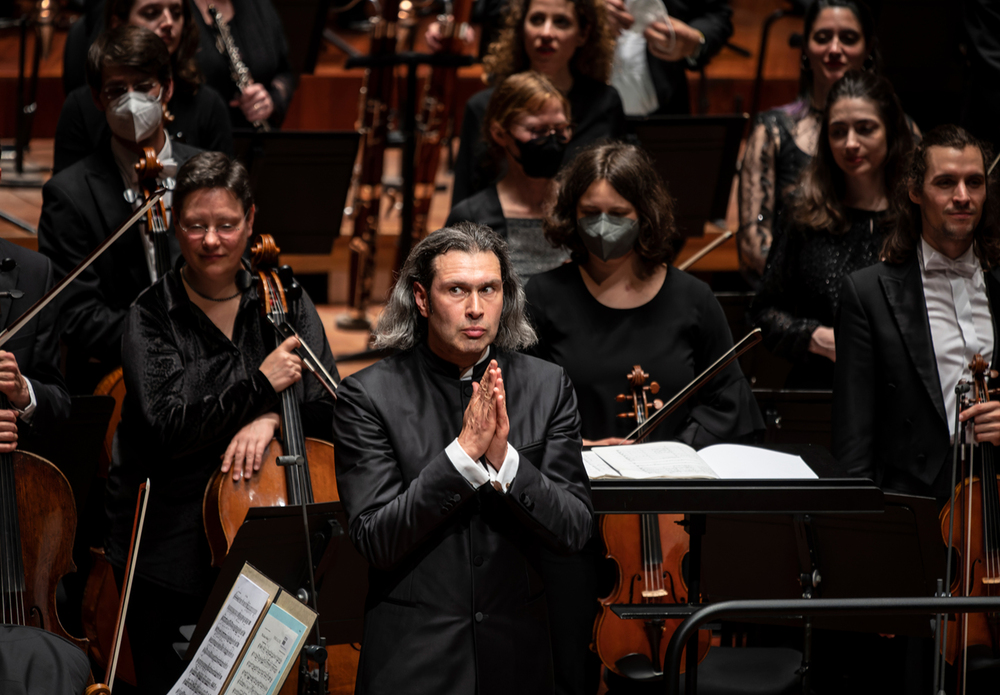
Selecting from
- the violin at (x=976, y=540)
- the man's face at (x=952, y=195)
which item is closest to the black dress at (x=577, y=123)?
the man's face at (x=952, y=195)

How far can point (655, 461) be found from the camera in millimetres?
2102

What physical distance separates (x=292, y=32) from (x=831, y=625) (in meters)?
3.24

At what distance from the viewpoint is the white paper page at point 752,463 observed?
2102 mm

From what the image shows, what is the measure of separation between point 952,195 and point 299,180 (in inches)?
71.0

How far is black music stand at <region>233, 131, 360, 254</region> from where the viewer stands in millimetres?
3350

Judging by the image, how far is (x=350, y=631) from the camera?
2285 mm

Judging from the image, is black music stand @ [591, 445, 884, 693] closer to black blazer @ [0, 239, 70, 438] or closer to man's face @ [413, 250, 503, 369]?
A: man's face @ [413, 250, 503, 369]

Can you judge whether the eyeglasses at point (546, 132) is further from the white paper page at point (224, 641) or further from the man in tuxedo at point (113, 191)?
the white paper page at point (224, 641)

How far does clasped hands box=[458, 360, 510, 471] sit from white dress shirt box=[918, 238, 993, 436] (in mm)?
1110

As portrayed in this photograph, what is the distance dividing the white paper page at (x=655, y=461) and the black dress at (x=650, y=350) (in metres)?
0.29

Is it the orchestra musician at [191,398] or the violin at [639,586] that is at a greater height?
the orchestra musician at [191,398]

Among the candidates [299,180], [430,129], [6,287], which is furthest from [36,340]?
[430,129]

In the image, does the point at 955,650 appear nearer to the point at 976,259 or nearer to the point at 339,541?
the point at 976,259

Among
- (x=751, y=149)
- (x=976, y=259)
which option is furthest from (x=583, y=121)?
(x=976, y=259)
